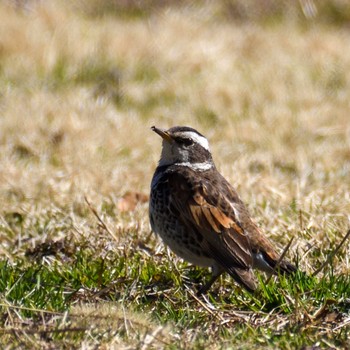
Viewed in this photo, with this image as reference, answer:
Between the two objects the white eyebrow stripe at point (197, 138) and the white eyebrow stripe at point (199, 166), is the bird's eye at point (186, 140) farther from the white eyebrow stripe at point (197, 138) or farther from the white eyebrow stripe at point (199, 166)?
the white eyebrow stripe at point (199, 166)

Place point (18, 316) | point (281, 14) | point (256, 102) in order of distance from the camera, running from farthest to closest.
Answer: point (281, 14) < point (256, 102) < point (18, 316)

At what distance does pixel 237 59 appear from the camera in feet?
41.2

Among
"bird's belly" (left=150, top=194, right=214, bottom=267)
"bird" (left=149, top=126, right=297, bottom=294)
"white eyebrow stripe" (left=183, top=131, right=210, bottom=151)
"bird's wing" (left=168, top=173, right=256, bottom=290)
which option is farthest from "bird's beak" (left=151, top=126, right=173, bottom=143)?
"bird's belly" (left=150, top=194, right=214, bottom=267)

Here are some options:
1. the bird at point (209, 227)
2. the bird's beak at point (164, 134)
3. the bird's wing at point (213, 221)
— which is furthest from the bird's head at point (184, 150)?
the bird's wing at point (213, 221)

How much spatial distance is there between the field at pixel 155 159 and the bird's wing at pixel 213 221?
20cm

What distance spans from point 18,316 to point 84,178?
3439 mm

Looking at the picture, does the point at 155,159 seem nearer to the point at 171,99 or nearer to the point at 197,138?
the point at 171,99

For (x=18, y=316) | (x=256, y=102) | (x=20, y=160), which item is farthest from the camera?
(x=256, y=102)

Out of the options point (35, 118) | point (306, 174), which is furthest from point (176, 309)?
point (35, 118)

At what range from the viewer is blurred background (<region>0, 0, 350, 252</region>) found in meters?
7.81

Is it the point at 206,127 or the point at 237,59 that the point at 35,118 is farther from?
the point at 237,59

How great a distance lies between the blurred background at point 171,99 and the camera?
7.81 meters

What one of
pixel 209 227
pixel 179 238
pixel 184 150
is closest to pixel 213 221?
pixel 209 227

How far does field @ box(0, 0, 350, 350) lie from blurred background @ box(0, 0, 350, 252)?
3 centimetres
